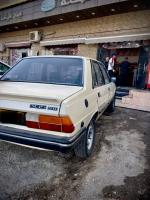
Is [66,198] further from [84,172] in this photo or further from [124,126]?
[124,126]

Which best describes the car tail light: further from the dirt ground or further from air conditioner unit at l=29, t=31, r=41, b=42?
air conditioner unit at l=29, t=31, r=41, b=42

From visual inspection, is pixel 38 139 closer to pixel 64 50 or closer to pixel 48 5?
pixel 48 5

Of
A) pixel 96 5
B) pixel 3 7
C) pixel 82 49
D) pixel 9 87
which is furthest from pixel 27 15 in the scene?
pixel 9 87

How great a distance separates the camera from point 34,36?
15.9 meters

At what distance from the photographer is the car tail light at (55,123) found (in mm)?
2695

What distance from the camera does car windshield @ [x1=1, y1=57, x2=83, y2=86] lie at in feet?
12.0

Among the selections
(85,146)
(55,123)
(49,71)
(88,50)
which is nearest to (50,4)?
(88,50)

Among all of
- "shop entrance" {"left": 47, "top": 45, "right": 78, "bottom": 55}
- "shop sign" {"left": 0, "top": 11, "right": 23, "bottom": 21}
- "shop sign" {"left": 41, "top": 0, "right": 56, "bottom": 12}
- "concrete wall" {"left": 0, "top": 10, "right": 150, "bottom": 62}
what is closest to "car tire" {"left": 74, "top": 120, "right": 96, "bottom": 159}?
"concrete wall" {"left": 0, "top": 10, "right": 150, "bottom": 62}

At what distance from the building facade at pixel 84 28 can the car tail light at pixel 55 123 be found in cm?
911

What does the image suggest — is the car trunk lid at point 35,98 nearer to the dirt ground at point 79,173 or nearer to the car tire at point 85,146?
the car tire at point 85,146

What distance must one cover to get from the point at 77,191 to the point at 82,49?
11.8m

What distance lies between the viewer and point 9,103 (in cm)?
293


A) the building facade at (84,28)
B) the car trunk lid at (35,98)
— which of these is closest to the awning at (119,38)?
the building facade at (84,28)

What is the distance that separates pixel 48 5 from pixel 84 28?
277 centimetres
